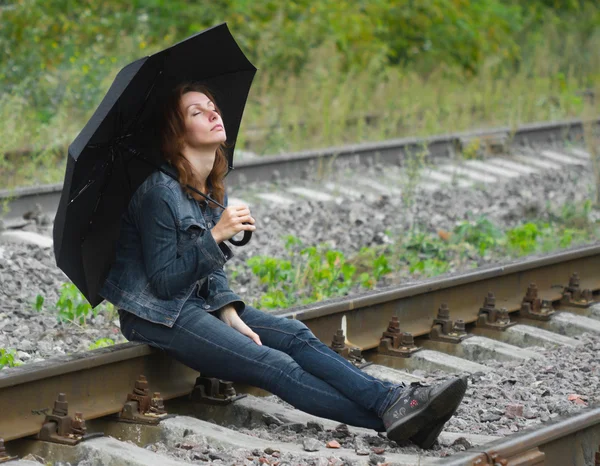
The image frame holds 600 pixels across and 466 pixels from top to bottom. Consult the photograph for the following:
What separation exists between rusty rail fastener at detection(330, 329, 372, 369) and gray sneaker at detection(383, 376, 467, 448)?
3.42ft

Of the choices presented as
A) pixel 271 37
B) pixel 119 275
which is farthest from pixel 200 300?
pixel 271 37

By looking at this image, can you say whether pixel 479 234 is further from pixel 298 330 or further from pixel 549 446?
pixel 549 446

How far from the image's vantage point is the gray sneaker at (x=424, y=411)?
4.00 metres

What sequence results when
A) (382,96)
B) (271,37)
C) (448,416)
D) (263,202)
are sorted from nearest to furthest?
(448,416)
(263,202)
(382,96)
(271,37)

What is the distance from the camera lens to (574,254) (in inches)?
272

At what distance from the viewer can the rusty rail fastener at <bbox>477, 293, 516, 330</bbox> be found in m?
6.04

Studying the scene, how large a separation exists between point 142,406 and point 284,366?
0.57 m

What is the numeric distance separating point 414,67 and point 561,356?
12.5 metres

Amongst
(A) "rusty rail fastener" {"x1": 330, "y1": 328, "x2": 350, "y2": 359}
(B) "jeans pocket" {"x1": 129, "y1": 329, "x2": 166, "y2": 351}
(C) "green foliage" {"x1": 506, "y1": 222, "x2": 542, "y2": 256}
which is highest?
(C) "green foliage" {"x1": 506, "y1": 222, "x2": 542, "y2": 256}

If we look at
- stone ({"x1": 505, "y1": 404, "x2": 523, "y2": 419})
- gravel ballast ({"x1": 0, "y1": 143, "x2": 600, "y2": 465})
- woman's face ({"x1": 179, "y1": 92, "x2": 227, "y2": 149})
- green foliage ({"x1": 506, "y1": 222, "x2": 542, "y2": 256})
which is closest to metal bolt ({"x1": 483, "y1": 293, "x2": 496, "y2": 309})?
gravel ballast ({"x1": 0, "y1": 143, "x2": 600, "y2": 465})

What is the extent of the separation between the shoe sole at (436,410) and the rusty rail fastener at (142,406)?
0.95 m

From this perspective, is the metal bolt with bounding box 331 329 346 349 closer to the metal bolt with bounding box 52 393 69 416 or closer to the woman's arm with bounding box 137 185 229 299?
the woman's arm with bounding box 137 185 229 299

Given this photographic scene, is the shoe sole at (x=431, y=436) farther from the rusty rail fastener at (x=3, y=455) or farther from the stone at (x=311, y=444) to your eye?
the rusty rail fastener at (x=3, y=455)

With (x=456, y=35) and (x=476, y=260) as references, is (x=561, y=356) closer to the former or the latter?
(x=476, y=260)
